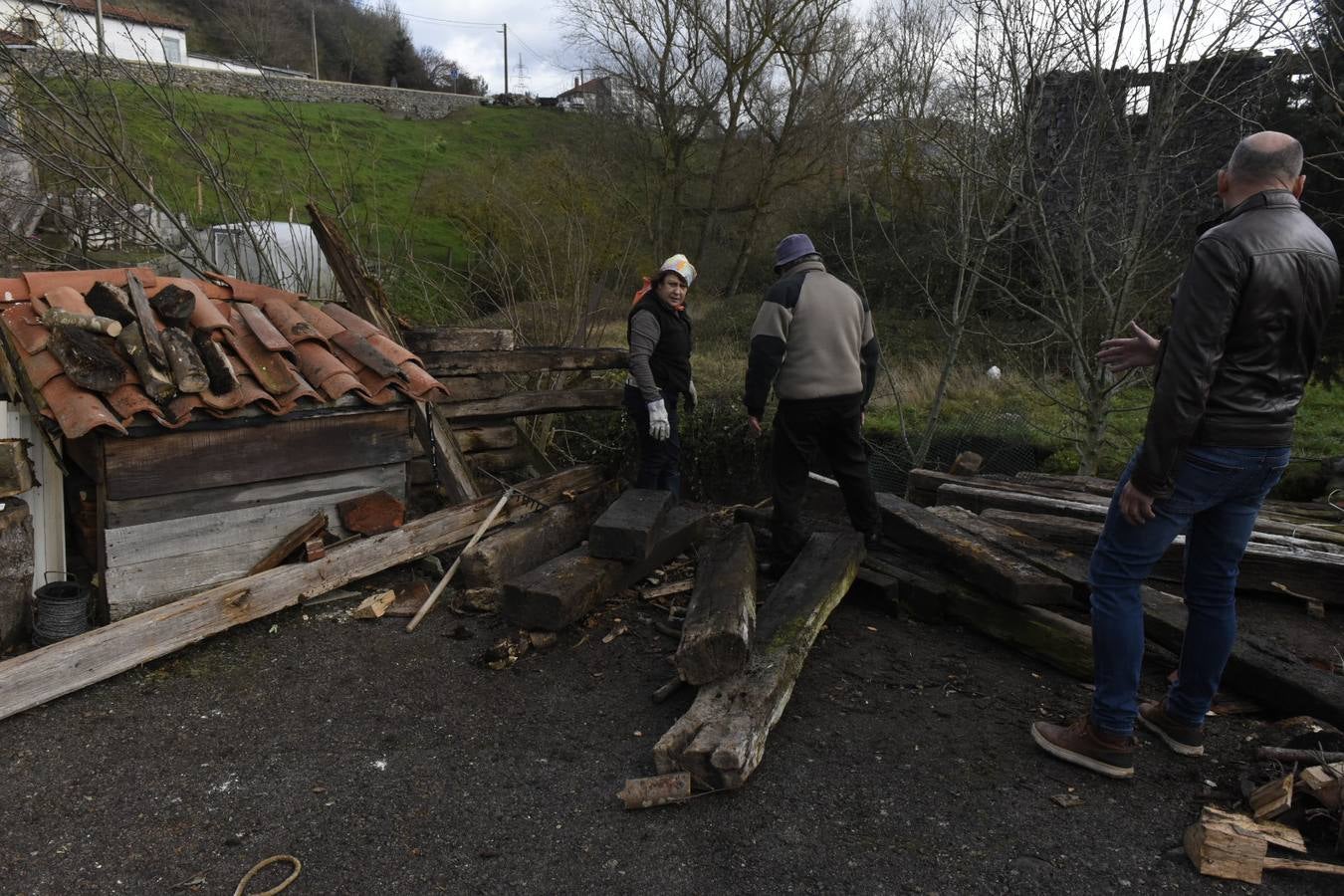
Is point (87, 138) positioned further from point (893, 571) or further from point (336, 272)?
point (893, 571)

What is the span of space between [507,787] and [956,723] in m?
1.80

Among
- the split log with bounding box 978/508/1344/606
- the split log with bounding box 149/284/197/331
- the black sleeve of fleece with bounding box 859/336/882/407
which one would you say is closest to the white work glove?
the black sleeve of fleece with bounding box 859/336/882/407

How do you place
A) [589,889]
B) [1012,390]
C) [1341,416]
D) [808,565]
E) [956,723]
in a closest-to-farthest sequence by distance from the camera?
1. [589,889]
2. [956,723]
3. [808,565]
4. [1341,416]
5. [1012,390]

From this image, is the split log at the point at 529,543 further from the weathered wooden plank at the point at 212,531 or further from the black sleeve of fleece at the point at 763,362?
the black sleeve of fleece at the point at 763,362

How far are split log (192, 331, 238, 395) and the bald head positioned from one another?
4.42 metres

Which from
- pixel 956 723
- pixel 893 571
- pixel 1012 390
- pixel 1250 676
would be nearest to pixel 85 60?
pixel 893 571

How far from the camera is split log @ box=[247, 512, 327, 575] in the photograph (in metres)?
4.47

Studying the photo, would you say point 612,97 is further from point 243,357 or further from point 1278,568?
point 1278,568

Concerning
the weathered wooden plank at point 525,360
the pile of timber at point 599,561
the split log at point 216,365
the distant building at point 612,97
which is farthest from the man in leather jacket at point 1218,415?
the distant building at point 612,97

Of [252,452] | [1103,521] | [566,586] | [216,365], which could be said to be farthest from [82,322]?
[1103,521]

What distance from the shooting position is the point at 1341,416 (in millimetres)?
9445

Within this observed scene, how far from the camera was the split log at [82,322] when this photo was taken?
4012 mm

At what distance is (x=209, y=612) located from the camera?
155 inches

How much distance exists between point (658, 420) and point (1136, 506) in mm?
3294
